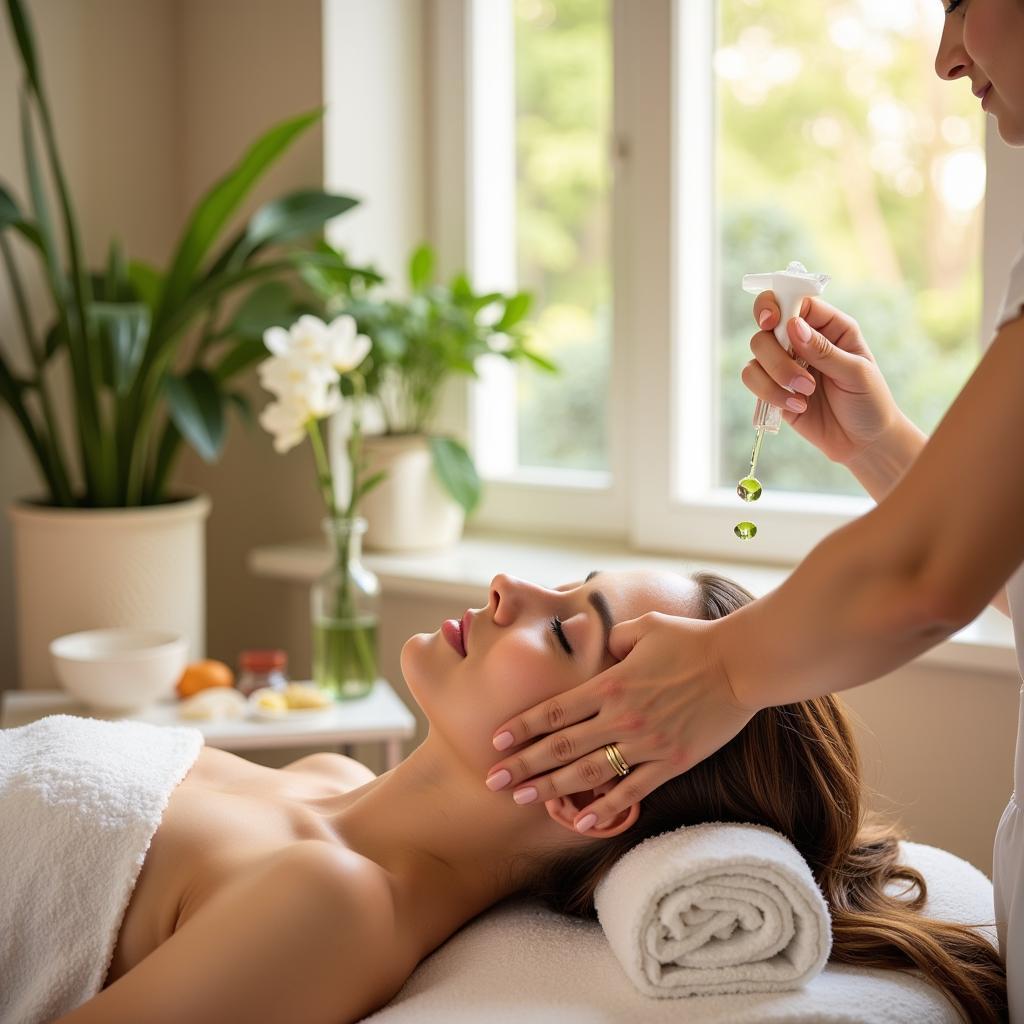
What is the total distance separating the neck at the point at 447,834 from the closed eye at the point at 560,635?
0.17 metres

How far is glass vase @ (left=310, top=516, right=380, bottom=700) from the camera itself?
2266 mm

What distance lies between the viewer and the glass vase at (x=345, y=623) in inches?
89.2

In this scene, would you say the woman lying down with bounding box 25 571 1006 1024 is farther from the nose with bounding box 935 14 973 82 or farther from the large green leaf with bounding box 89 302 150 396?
the large green leaf with bounding box 89 302 150 396

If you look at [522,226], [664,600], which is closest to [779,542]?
[664,600]

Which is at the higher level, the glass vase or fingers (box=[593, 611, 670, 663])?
fingers (box=[593, 611, 670, 663])

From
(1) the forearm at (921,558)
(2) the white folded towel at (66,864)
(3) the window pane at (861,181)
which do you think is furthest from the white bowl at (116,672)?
(3) the window pane at (861,181)

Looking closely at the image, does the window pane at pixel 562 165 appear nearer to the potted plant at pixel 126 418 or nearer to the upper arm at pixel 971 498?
the potted plant at pixel 126 418

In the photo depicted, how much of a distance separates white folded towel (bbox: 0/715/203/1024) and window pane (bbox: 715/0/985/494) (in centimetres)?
250

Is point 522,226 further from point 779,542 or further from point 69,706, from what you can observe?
point 69,706

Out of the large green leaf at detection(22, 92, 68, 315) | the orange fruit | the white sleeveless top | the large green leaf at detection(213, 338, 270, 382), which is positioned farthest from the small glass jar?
the white sleeveless top

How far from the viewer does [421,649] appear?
4.67ft

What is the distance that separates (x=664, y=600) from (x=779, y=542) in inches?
42.8

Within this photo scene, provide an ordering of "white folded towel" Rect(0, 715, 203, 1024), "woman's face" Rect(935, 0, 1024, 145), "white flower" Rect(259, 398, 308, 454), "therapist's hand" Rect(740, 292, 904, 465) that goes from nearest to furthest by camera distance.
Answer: "woman's face" Rect(935, 0, 1024, 145) < "white folded towel" Rect(0, 715, 203, 1024) < "therapist's hand" Rect(740, 292, 904, 465) < "white flower" Rect(259, 398, 308, 454)

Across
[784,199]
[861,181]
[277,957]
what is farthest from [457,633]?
[861,181]
